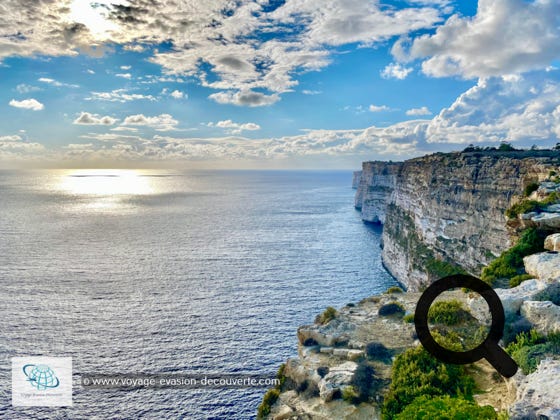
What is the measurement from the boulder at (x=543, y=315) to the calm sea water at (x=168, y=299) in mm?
28209

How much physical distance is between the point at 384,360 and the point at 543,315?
899cm

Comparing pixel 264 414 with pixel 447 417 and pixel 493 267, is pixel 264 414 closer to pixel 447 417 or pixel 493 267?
pixel 447 417

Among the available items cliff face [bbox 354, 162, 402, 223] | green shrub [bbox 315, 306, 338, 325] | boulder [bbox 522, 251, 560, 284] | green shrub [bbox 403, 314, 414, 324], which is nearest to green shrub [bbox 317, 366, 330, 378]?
green shrub [bbox 315, 306, 338, 325]

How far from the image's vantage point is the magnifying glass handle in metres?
14.7

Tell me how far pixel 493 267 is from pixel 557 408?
58.9 feet

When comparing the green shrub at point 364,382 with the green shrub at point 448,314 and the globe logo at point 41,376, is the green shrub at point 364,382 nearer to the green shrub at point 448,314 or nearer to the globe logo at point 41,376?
the green shrub at point 448,314

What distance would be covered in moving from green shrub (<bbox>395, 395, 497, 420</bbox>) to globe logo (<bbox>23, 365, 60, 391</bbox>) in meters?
40.9

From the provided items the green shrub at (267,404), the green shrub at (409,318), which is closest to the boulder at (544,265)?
the green shrub at (409,318)

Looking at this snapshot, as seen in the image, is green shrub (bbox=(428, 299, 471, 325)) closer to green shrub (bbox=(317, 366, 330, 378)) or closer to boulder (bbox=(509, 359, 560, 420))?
green shrub (bbox=(317, 366, 330, 378))

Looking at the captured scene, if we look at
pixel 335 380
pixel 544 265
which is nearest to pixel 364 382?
pixel 335 380

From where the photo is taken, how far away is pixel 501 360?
15508mm

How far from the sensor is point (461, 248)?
60750mm

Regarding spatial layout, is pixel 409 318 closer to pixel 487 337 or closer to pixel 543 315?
pixel 487 337

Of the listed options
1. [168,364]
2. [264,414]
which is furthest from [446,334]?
[168,364]
